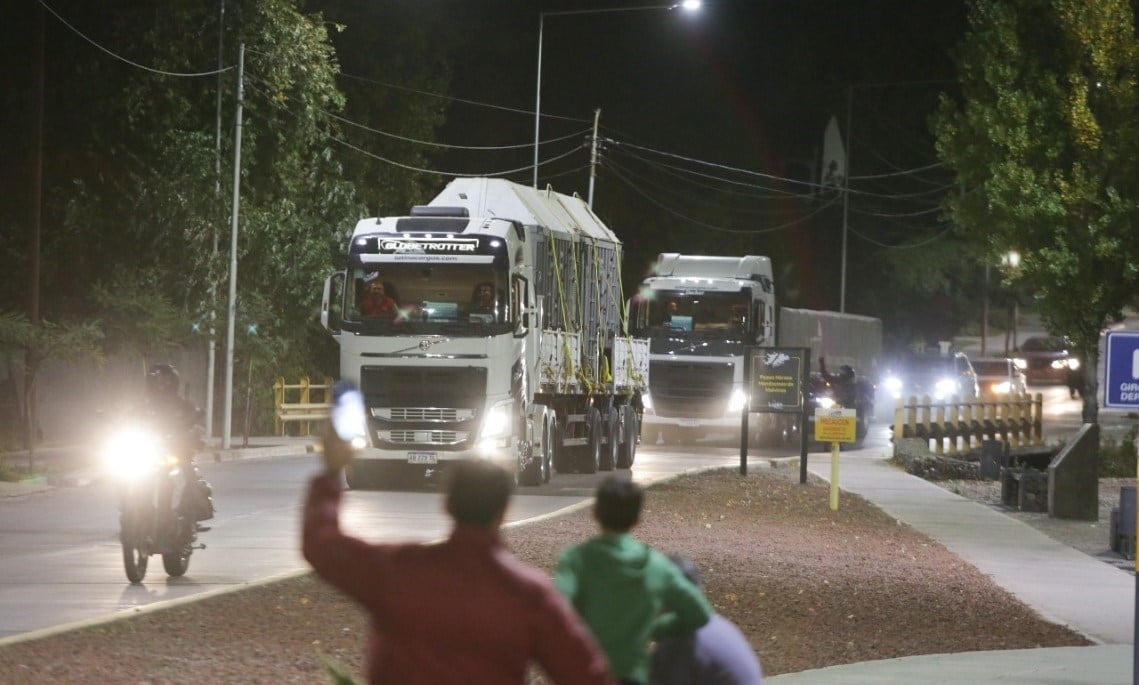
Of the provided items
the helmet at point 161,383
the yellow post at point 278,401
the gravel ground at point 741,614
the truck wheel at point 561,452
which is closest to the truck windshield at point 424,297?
the truck wheel at point 561,452

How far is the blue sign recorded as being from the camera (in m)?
11.1

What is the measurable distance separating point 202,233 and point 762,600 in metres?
22.8

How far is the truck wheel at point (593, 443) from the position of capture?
98.0 feet

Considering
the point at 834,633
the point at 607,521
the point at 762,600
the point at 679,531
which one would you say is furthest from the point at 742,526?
the point at 607,521

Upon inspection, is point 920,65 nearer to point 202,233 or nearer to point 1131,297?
point 1131,297

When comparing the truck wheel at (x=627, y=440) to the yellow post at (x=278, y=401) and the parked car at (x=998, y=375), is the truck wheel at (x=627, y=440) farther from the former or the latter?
the parked car at (x=998, y=375)

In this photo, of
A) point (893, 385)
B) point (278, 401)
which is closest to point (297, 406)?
point (278, 401)

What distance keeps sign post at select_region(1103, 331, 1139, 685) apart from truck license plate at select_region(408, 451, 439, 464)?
14019mm

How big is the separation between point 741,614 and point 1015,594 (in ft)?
11.2

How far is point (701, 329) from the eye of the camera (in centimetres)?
3903

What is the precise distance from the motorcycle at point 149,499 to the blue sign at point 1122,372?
669 cm

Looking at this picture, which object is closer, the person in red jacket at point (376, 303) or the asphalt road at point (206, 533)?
the asphalt road at point (206, 533)

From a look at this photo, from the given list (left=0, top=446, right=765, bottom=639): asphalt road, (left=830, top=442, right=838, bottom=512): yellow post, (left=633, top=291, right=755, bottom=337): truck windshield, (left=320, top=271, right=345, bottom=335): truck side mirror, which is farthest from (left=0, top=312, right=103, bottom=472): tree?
(left=633, top=291, right=755, bottom=337): truck windshield

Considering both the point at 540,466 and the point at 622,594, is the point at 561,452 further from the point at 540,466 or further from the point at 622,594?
the point at 622,594
